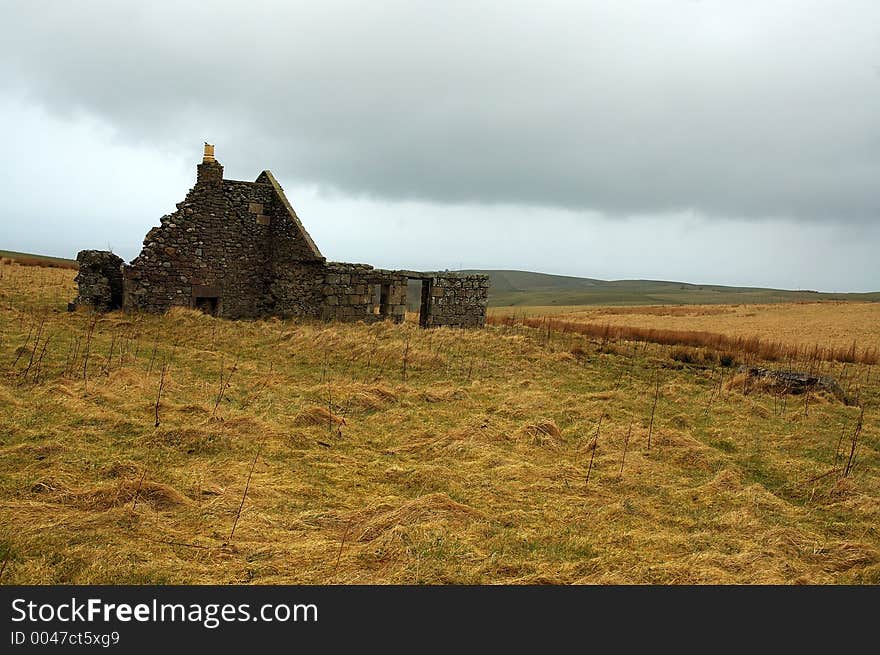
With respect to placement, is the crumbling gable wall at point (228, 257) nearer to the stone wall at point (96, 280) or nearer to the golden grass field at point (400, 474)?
the stone wall at point (96, 280)

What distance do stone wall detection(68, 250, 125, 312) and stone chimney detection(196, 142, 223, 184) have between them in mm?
3487

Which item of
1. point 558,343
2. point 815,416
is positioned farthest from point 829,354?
point 815,416

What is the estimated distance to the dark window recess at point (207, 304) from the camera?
18.9m

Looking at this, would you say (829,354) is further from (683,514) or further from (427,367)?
(683,514)

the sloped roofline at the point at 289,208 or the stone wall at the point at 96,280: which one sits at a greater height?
the sloped roofline at the point at 289,208

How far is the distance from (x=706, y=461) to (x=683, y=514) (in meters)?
2.11

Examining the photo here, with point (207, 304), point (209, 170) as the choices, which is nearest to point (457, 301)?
point (207, 304)

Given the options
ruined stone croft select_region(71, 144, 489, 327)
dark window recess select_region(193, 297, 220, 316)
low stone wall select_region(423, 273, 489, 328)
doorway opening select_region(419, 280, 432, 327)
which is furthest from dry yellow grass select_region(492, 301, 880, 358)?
dark window recess select_region(193, 297, 220, 316)

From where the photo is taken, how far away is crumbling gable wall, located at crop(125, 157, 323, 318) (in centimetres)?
1798

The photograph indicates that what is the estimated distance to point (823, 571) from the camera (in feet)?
16.8

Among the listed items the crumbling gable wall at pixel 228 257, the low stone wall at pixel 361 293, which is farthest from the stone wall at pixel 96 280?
the low stone wall at pixel 361 293

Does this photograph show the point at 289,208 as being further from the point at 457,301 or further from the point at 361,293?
the point at 457,301

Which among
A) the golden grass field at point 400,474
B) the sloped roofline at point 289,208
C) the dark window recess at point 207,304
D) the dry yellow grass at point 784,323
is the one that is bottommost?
the golden grass field at point 400,474

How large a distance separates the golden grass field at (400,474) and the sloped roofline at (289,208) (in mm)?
6072
